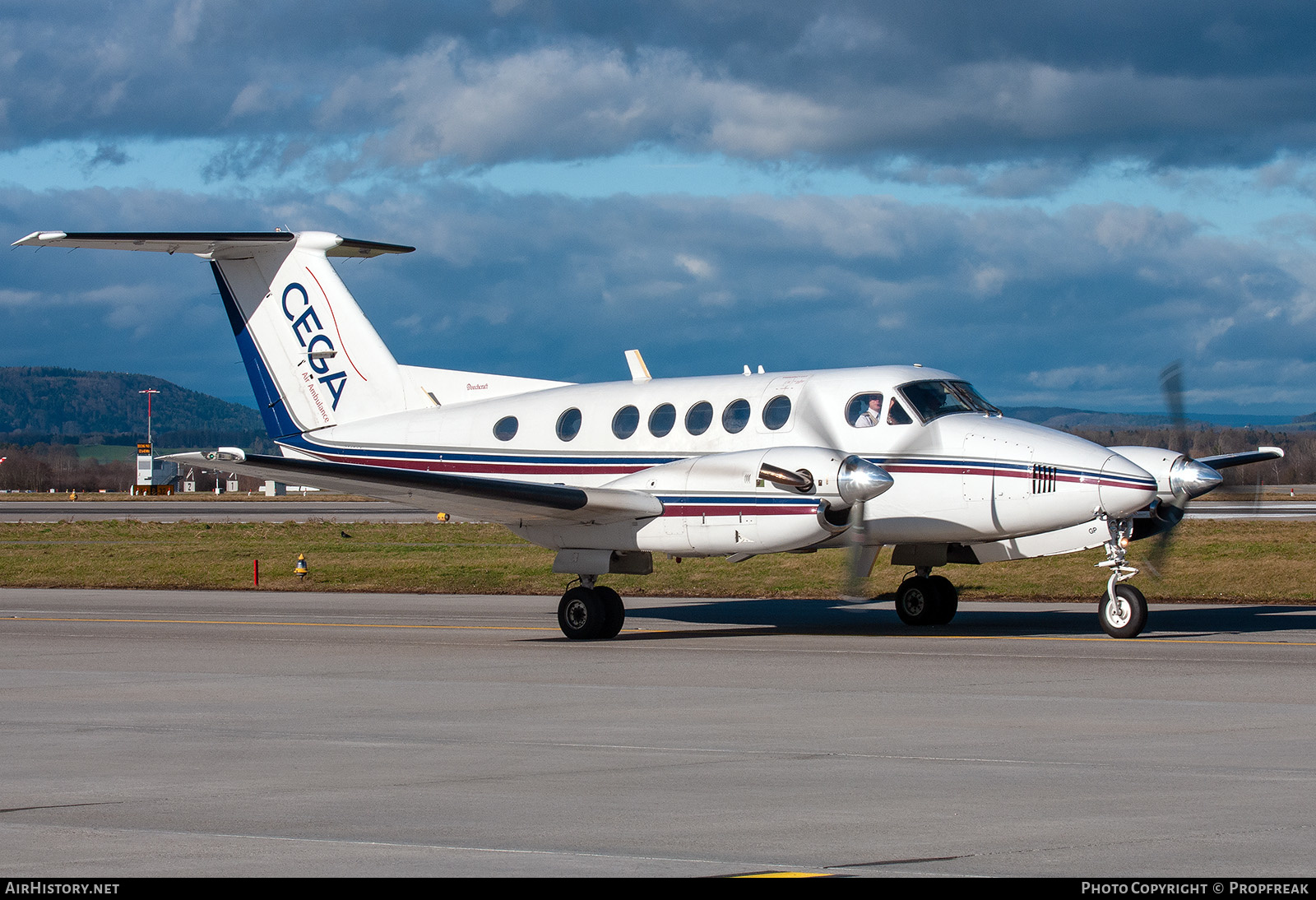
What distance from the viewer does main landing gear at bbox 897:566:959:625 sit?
67.4ft

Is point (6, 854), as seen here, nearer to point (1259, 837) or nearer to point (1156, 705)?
point (1259, 837)

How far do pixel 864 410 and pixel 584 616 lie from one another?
4.71m

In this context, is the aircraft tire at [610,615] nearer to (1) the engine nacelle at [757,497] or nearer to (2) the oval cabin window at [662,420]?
(1) the engine nacelle at [757,497]

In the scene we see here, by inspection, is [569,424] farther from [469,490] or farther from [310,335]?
[310,335]

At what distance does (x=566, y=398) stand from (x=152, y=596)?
11296 millimetres

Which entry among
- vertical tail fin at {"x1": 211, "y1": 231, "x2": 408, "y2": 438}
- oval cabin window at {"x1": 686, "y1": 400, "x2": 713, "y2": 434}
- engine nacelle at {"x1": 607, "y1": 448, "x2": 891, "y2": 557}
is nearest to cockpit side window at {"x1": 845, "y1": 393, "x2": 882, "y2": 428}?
engine nacelle at {"x1": 607, "y1": 448, "x2": 891, "y2": 557}

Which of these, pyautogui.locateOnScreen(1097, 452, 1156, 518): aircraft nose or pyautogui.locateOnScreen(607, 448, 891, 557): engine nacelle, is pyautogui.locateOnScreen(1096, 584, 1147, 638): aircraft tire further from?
pyautogui.locateOnScreen(607, 448, 891, 557): engine nacelle

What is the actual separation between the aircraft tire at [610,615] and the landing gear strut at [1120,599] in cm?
633

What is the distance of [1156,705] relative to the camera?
1183cm

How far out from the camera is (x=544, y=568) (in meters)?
31.6

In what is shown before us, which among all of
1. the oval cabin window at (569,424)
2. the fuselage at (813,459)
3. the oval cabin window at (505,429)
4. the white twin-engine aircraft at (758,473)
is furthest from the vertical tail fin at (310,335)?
the fuselage at (813,459)

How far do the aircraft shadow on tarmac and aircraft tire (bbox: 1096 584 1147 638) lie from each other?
0.63 m

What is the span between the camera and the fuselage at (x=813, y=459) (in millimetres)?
17344
